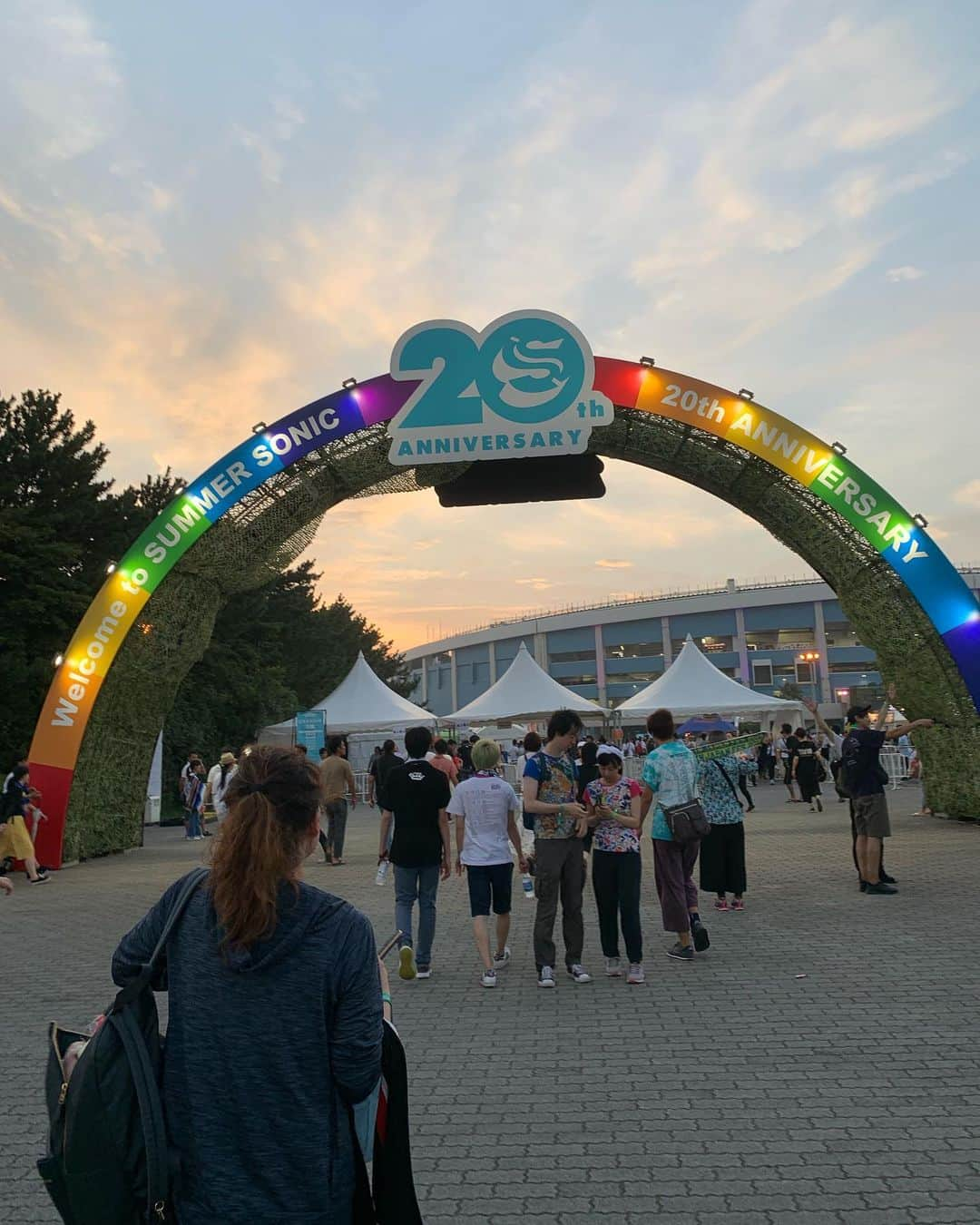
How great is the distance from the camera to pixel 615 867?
22.9ft

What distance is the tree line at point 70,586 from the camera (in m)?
21.1

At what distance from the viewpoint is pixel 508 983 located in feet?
22.9

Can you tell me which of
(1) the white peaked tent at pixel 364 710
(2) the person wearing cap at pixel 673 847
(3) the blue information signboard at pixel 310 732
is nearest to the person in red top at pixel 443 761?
(2) the person wearing cap at pixel 673 847

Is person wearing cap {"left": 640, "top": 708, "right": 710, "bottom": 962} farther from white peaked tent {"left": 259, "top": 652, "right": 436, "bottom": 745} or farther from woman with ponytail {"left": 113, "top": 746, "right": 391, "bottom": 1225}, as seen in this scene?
white peaked tent {"left": 259, "top": 652, "right": 436, "bottom": 745}

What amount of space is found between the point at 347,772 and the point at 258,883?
1191 centimetres

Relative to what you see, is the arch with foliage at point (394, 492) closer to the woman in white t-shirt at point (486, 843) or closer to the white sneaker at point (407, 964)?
the woman in white t-shirt at point (486, 843)

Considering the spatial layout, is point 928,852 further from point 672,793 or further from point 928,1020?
point 928,1020

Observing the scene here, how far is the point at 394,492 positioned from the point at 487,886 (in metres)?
8.56

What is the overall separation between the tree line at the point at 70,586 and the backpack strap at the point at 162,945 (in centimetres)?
2010

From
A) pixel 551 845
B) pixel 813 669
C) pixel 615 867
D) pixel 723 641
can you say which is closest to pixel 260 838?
pixel 551 845

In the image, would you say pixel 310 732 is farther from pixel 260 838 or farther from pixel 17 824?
pixel 260 838

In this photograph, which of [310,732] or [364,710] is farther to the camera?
[364,710]

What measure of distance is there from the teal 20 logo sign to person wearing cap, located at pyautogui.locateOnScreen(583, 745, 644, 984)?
6695mm

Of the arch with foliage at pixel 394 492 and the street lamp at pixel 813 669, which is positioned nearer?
the arch with foliage at pixel 394 492
